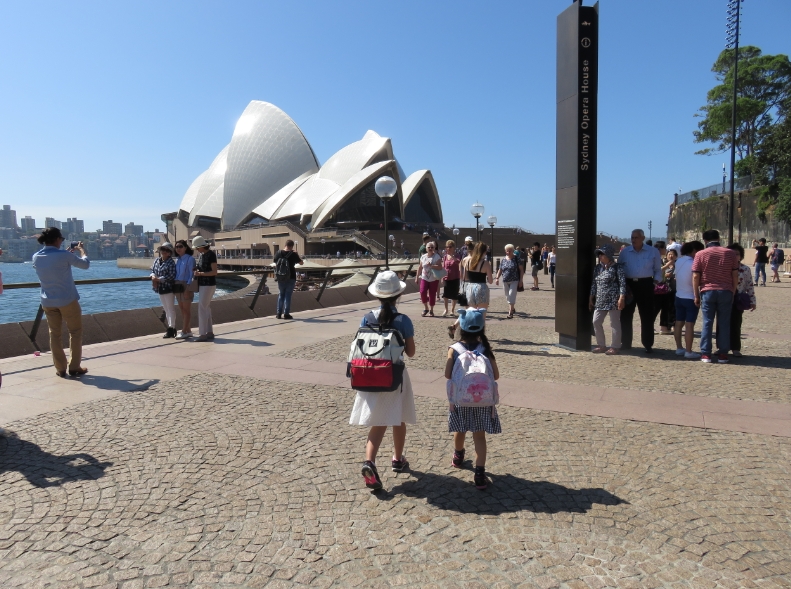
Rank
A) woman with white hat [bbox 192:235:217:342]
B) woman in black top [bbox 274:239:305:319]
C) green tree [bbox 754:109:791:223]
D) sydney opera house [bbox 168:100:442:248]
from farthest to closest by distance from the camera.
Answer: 1. sydney opera house [bbox 168:100:442:248]
2. green tree [bbox 754:109:791:223]
3. woman in black top [bbox 274:239:305:319]
4. woman with white hat [bbox 192:235:217:342]

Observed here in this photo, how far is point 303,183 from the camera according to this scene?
65.7 metres

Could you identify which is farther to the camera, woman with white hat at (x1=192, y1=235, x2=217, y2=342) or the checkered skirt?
woman with white hat at (x1=192, y1=235, x2=217, y2=342)

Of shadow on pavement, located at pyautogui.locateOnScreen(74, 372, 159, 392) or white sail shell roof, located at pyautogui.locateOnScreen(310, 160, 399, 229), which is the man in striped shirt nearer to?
shadow on pavement, located at pyautogui.locateOnScreen(74, 372, 159, 392)

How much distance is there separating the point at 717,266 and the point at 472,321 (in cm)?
475

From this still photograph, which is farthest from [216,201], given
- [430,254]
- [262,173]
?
[430,254]

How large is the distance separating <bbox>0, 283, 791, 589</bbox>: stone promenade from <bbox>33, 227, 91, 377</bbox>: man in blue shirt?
0.91ft

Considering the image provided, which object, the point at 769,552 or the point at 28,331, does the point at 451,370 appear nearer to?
the point at 769,552

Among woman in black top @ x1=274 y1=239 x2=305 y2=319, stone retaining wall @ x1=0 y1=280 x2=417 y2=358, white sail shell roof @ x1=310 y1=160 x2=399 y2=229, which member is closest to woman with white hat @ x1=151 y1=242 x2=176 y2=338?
stone retaining wall @ x1=0 y1=280 x2=417 y2=358

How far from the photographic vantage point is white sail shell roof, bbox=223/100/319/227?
213 feet

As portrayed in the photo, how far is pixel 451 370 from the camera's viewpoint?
3.03 meters

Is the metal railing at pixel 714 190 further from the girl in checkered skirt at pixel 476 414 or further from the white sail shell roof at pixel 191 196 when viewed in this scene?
the white sail shell roof at pixel 191 196

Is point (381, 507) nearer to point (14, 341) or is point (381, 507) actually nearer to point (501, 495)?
point (501, 495)

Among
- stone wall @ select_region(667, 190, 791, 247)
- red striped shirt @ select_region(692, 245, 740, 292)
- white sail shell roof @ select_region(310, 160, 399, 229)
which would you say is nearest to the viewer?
red striped shirt @ select_region(692, 245, 740, 292)

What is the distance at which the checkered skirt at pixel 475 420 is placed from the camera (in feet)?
9.71
